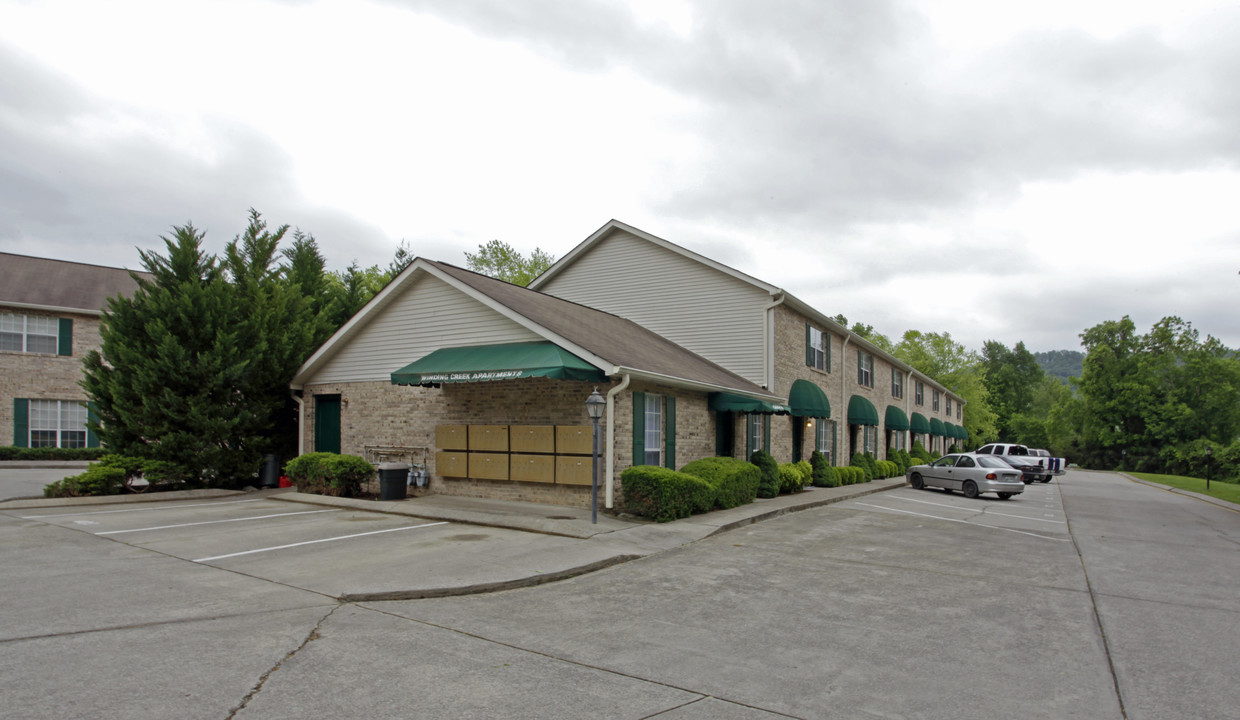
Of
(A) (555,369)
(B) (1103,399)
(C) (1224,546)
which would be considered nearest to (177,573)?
(A) (555,369)

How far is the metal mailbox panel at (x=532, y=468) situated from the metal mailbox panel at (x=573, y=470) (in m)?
0.15

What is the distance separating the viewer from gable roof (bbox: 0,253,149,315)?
27828mm

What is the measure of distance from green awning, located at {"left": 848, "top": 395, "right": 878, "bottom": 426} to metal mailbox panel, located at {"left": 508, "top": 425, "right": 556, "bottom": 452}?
679 inches

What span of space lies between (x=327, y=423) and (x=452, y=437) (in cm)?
510

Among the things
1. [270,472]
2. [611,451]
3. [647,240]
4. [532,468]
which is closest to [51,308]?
[270,472]

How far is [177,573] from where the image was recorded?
27.4ft

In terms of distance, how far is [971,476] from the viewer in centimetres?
2361

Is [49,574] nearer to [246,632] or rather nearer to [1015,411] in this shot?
[246,632]

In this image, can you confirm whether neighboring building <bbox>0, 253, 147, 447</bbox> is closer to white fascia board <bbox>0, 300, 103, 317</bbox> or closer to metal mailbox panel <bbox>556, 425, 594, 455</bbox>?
white fascia board <bbox>0, 300, 103, 317</bbox>

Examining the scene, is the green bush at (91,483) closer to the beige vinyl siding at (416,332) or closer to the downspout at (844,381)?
the beige vinyl siding at (416,332)

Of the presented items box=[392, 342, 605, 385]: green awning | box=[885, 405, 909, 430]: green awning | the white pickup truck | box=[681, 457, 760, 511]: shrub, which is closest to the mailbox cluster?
box=[392, 342, 605, 385]: green awning

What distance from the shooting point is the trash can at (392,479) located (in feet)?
51.4

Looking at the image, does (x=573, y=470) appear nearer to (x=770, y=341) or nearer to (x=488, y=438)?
(x=488, y=438)

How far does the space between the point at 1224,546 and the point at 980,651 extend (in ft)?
36.4
